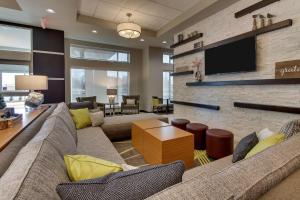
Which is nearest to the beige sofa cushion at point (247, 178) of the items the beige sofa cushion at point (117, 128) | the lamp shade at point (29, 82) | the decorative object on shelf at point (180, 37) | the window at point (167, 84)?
the beige sofa cushion at point (117, 128)

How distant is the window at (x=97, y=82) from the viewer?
22.2 feet

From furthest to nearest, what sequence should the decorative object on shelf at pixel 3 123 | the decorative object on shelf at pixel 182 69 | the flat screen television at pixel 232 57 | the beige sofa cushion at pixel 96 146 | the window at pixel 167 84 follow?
the window at pixel 167 84
the decorative object on shelf at pixel 182 69
the flat screen television at pixel 232 57
the beige sofa cushion at pixel 96 146
the decorative object on shelf at pixel 3 123

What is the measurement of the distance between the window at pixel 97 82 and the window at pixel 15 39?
6.03ft

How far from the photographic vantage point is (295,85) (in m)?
2.49

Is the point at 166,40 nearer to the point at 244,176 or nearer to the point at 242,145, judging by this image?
the point at 242,145

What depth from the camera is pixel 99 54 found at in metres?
7.06

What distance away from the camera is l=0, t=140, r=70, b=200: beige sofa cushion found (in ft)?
1.99

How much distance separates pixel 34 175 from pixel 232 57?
3579mm

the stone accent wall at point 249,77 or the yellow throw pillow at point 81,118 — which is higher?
the stone accent wall at point 249,77

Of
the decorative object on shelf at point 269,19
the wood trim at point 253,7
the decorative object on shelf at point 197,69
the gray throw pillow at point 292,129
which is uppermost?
the wood trim at point 253,7

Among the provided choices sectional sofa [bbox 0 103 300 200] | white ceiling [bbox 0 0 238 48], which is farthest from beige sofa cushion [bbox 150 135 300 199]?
white ceiling [bbox 0 0 238 48]

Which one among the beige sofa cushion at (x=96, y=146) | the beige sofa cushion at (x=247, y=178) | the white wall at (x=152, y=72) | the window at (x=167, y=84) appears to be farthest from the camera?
the window at (x=167, y=84)

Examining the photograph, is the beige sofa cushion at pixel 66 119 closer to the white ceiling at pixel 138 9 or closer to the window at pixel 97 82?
the white ceiling at pixel 138 9

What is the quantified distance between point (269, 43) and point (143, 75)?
5.57 m
